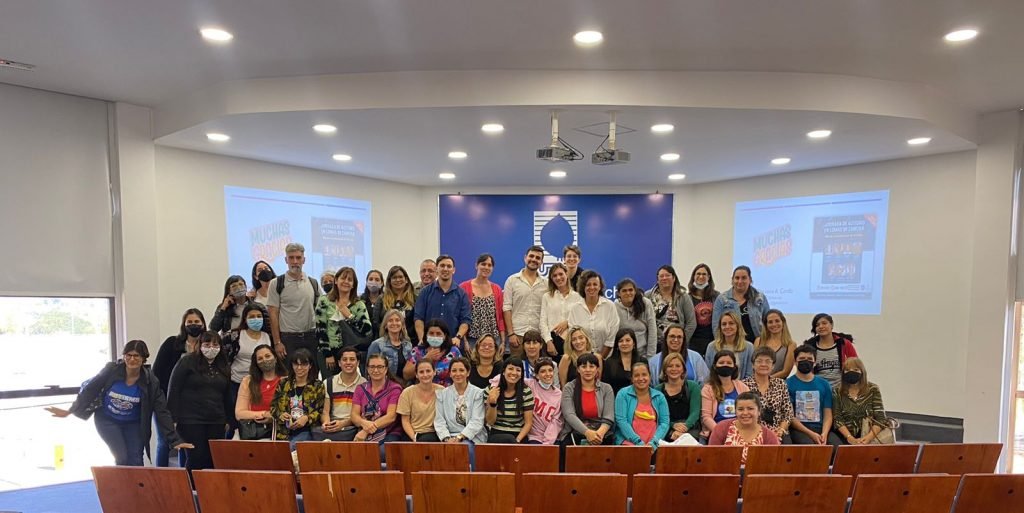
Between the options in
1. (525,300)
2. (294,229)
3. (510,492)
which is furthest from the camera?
(294,229)

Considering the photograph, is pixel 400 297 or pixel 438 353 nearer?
pixel 438 353

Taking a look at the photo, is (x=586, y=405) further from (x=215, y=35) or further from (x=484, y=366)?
(x=215, y=35)

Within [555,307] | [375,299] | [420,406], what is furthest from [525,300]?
[375,299]

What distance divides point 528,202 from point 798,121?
15.1 feet

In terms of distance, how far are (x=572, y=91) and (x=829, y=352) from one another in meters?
3.19

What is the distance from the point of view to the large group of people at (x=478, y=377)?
13.8 feet

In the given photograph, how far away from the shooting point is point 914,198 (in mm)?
6859

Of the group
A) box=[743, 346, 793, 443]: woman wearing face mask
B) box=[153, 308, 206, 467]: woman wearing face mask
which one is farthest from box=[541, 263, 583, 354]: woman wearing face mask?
box=[153, 308, 206, 467]: woman wearing face mask

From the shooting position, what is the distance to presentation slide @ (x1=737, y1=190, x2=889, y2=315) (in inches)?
283

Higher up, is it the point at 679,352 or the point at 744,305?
the point at 744,305

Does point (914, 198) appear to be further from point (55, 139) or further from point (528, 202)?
point (55, 139)

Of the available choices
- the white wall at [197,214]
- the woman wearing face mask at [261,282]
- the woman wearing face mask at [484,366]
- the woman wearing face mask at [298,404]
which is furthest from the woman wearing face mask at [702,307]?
the white wall at [197,214]

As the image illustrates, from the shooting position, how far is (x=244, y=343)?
461cm

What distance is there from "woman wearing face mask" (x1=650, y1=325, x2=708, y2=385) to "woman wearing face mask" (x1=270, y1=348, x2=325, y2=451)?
8.87 feet
